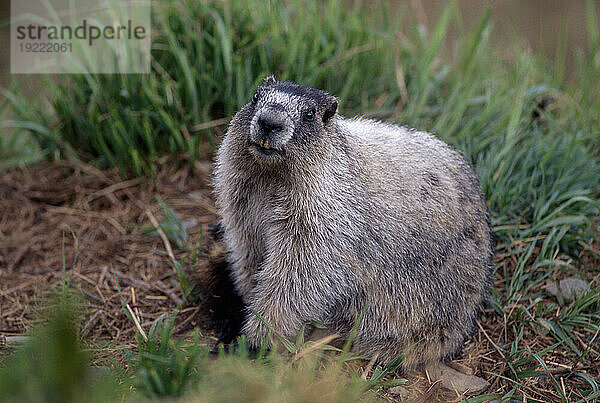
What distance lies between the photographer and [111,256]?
4.47 metres

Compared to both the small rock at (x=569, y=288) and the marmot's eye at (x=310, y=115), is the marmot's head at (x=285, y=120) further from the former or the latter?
the small rock at (x=569, y=288)

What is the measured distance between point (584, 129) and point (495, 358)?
2.32 metres

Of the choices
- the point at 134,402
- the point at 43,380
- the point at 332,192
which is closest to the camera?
the point at 43,380

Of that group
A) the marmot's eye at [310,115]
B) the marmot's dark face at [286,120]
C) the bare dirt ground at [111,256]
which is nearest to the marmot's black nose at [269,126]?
the marmot's dark face at [286,120]

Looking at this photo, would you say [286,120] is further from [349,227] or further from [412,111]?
[412,111]

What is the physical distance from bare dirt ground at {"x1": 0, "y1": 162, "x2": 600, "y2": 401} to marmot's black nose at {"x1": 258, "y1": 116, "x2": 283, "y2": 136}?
1.32 meters

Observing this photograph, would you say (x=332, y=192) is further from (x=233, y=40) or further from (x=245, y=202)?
(x=233, y=40)

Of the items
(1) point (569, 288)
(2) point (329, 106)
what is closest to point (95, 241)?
(2) point (329, 106)

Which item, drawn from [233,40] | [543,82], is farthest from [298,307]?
[543,82]

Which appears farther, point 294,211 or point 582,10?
point 582,10

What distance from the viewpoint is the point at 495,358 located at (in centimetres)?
380

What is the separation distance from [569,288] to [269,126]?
8.07 feet

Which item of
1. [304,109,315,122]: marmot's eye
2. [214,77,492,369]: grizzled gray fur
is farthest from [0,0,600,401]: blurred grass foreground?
[304,109,315,122]: marmot's eye

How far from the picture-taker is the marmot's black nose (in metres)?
3.14
